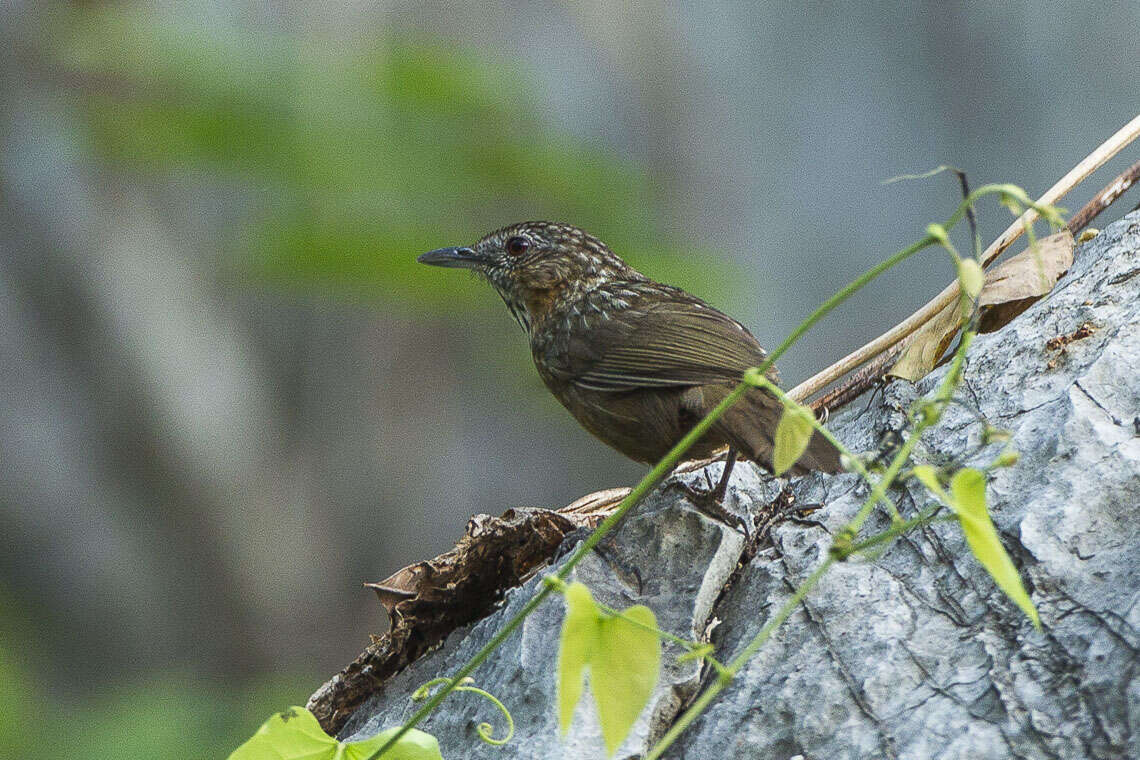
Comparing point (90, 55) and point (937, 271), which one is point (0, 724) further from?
point (937, 271)

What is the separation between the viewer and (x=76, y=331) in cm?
812

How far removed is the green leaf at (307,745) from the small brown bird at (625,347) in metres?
0.95

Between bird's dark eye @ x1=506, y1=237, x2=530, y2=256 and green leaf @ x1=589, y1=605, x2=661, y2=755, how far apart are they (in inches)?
118

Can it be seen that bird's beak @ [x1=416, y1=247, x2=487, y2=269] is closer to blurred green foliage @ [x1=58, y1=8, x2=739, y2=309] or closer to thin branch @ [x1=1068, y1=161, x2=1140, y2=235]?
thin branch @ [x1=1068, y1=161, x2=1140, y2=235]

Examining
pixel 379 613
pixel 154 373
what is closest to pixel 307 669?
pixel 379 613

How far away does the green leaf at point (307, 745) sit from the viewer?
1855mm

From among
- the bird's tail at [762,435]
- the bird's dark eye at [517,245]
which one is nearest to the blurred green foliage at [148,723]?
the bird's dark eye at [517,245]

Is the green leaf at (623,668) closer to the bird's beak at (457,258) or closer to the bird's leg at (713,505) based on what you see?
the bird's leg at (713,505)

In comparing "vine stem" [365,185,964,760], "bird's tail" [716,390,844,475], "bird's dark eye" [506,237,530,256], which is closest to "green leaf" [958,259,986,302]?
"vine stem" [365,185,964,760]

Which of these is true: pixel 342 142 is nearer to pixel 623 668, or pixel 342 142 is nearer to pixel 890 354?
pixel 890 354

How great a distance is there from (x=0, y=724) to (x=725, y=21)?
1102cm

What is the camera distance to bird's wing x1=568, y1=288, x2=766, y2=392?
3174 millimetres

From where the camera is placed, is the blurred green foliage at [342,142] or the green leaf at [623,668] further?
the blurred green foliage at [342,142]

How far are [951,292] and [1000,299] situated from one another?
112 millimetres
